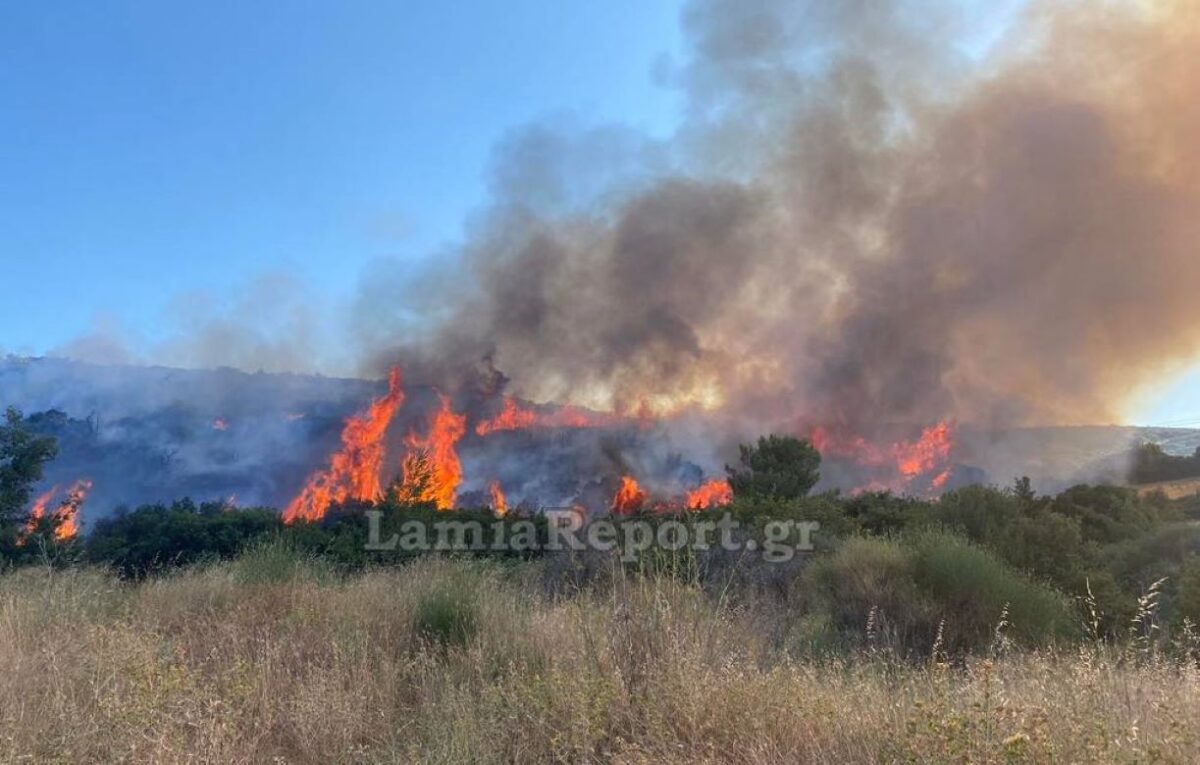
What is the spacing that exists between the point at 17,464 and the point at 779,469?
24.5 meters

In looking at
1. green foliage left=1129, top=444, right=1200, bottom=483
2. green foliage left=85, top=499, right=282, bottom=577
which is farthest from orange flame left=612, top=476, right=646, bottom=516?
green foliage left=1129, top=444, right=1200, bottom=483

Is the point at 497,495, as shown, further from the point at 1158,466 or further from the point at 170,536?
the point at 1158,466

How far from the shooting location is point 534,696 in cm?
409

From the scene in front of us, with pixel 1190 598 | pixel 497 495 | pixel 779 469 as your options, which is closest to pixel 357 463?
pixel 497 495

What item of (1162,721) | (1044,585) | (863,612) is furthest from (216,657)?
(1044,585)

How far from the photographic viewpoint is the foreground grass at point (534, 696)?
3.12 m

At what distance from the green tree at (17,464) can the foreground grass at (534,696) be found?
11103 millimetres

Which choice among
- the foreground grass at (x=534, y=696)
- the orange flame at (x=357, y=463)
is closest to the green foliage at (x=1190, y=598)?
the foreground grass at (x=534, y=696)

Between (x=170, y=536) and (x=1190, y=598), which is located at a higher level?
(x=1190, y=598)

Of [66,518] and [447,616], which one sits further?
[66,518]

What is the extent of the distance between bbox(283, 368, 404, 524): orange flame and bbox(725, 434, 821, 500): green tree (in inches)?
678

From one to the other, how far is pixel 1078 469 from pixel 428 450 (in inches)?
1520

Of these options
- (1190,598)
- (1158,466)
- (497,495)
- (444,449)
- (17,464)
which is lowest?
(497,495)

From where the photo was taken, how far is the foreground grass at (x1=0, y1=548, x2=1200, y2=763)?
3.12 meters
